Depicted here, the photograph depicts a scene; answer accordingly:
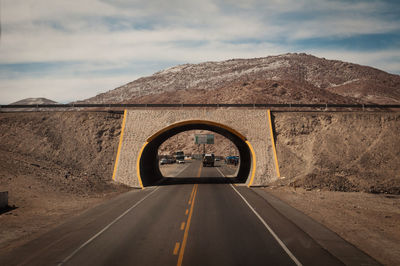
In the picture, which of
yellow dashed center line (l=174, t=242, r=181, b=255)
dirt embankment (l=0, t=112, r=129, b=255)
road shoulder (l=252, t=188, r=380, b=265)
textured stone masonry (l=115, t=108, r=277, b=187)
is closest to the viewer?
road shoulder (l=252, t=188, r=380, b=265)

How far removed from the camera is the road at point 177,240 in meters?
10.4

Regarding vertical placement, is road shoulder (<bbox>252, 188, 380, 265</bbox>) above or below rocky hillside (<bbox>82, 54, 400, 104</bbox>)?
below

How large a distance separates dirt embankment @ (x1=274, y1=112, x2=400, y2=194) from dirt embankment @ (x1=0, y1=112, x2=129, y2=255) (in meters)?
17.0

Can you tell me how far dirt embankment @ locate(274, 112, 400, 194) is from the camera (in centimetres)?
3039

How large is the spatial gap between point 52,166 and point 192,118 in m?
14.1

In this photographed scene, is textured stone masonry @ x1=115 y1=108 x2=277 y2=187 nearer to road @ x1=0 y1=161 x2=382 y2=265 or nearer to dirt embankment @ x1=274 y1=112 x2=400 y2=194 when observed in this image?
dirt embankment @ x1=274 y1=112 x2=400 y2=194

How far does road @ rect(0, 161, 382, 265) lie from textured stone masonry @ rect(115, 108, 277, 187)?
13061mm

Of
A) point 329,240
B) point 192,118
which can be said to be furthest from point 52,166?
point 329,240

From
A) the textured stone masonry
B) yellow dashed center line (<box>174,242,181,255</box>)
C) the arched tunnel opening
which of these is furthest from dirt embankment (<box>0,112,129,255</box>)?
yellow dashed center line (<box>174,242,181,255</box>)

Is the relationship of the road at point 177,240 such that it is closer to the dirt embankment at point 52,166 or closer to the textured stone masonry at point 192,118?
the dirt embankment at point 52,166

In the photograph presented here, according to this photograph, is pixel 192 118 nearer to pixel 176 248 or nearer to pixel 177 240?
pixel 177 240

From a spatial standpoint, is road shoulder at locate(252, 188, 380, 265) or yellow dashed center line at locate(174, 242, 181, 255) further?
yellow dashed center line at locate(174, 242, 181, 255)

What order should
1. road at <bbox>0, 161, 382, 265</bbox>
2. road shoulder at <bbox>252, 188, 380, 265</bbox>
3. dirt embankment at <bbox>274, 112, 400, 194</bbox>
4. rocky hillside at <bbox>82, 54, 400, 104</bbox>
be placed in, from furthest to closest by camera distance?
rocky hillside at <bbox>82, 54, 400, 104</bbox>, dirt embankment at <bbox>274, 112, 400, 194</bbox>, road shoulder at <bbox>252, 188, 380, 265</bbox>, road at <bbox>0, 161, 382, 265</bbox>

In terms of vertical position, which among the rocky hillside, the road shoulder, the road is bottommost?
the road shoulder
